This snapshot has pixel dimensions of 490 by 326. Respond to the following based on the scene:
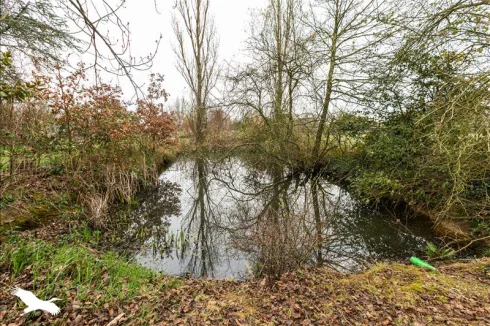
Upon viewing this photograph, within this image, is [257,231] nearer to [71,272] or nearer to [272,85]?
[71,272]

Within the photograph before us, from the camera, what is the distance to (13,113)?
480cm

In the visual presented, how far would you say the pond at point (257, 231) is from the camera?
155 inches

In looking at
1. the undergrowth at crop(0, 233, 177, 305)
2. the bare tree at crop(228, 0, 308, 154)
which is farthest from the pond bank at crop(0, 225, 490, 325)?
the bare tree at crop(228, 0, 308, 154)

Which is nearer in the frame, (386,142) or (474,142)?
(474,142)

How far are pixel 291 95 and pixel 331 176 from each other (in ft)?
13.4

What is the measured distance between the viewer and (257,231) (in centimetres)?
409

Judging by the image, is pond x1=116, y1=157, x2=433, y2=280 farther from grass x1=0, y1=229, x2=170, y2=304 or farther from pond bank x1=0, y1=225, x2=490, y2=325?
grass x1=0, y1=229, x2=170, y2=304

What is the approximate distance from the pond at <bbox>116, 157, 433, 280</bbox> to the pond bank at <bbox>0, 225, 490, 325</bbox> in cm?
58

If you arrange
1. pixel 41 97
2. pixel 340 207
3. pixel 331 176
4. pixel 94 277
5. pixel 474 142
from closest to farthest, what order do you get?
pixel 94 277 < pixel 474 142 < pixel 41 97 < pixel 340 207 < pixel 331 176

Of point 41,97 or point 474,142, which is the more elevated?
point 41,97

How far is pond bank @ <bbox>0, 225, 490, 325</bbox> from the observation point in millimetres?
2492

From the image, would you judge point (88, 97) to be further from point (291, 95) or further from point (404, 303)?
point (404, 303)

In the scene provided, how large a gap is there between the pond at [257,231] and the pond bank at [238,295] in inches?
22.9

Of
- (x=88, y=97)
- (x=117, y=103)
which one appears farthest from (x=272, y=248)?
(x=117, y=103)
